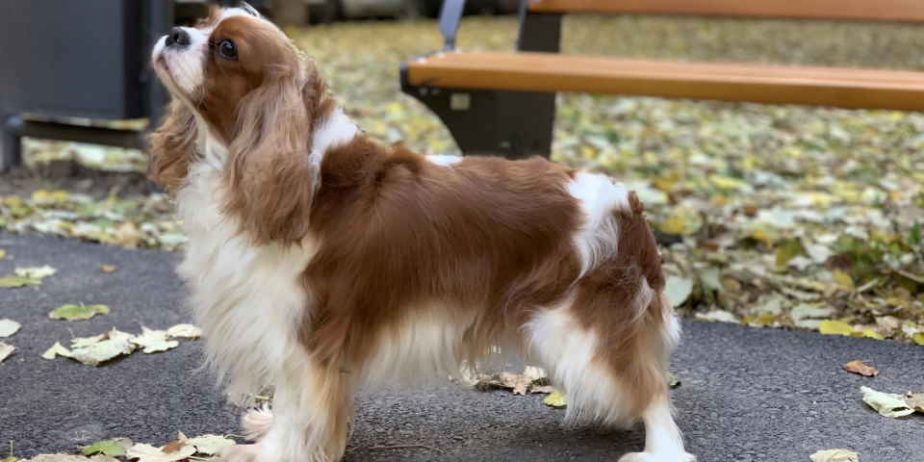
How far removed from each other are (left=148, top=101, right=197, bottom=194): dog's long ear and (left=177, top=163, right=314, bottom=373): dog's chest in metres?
0.04

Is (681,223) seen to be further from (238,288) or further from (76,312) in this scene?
(238,288)

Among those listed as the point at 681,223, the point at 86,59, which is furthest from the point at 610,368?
the point at 86,59

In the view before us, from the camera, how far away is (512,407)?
123 inches

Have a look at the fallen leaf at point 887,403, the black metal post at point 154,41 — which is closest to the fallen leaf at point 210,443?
the fallen leaf at point 887,403

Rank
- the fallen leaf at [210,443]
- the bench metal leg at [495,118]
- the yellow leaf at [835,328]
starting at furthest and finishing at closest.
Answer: the bench metal leg at [495,118], the yellow leaf at [835,328], the fallen leaf at [210,443]

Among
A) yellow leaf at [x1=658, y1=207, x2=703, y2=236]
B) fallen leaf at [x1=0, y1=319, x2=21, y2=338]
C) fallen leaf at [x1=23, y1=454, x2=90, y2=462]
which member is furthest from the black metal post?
fallen leaf at [x1=23, y1=454, x2=90, y2=462]

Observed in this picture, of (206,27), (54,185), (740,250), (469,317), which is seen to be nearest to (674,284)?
(740,250)

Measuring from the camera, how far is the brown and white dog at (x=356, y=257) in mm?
2463

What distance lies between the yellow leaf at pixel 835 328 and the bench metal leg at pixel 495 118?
1618mm

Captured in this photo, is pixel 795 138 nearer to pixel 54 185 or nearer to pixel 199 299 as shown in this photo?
pixel 54 185

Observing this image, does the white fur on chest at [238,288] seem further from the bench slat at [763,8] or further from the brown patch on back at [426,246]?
the bench slat at [763,8]

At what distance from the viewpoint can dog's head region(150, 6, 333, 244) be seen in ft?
7.99

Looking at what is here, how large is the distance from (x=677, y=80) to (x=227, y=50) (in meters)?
2.10

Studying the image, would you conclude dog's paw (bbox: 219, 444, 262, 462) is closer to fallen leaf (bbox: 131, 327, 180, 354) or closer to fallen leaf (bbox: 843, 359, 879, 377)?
fallen leaf (bbox: 131, 327, 180, 354)
